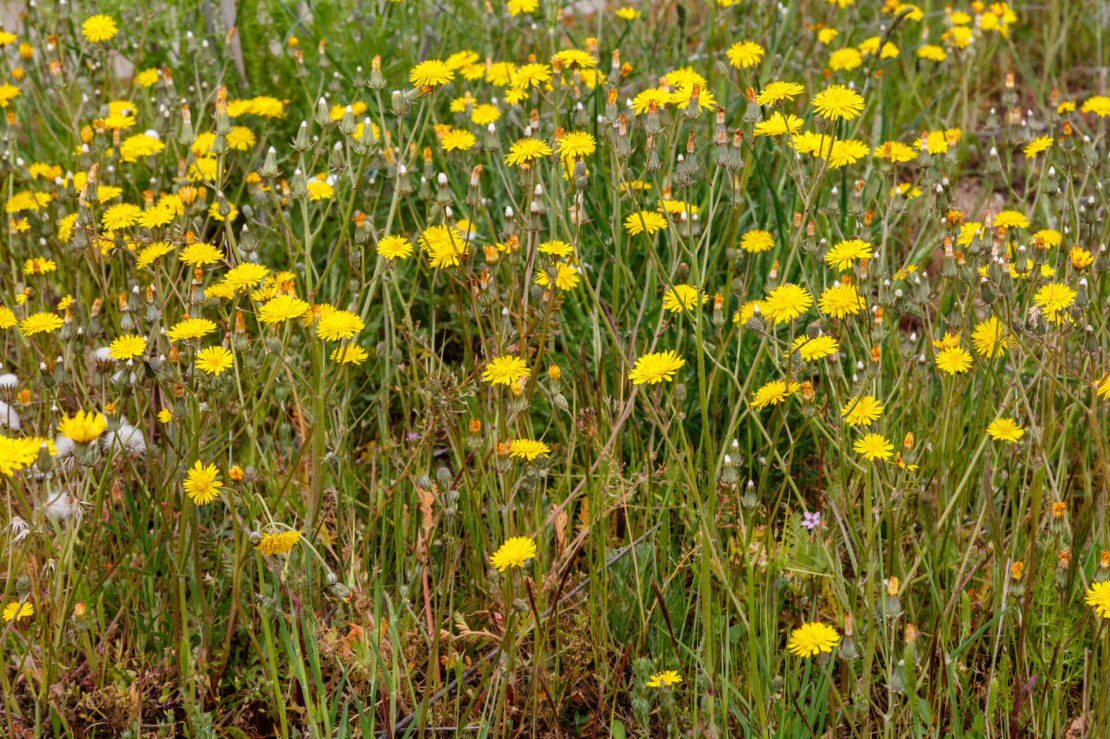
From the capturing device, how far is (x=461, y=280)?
1907 millimetres

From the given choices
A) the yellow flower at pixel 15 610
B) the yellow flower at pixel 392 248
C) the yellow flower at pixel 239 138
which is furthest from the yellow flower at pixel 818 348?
the yellow flower at pixel 239 138

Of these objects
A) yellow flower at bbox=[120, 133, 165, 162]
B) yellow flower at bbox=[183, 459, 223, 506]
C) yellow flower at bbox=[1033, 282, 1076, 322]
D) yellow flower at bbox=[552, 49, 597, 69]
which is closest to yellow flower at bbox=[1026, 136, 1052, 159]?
yellow flower at bbox=[1033, 282, 1076, 322]

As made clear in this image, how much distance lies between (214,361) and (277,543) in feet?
1.19

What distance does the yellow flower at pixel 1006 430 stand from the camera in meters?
1.80

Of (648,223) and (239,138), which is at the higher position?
(239,138)

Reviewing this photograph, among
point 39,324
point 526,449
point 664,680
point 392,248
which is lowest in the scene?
point 664,680

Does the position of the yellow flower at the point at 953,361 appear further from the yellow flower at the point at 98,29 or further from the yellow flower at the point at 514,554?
the yellow flower at the point at 98,29

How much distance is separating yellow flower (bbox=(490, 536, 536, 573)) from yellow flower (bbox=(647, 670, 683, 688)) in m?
0.28

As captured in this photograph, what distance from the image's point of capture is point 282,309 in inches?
69.4

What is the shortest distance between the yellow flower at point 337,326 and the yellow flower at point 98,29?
148cm

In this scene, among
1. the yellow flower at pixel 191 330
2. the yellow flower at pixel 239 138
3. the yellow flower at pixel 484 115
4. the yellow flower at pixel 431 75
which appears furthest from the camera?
the yellow flower at pixel 239 138

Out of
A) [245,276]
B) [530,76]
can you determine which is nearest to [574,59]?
[530,76]

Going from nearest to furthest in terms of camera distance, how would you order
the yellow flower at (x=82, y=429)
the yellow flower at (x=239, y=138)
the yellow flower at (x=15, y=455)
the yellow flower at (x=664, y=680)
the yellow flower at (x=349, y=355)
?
the yellow flower at (x=15, y=455) < the yellow flower at (x=82, y=429) < the yellow flower at (x=664, y=680) < the yellow flower at (x=349, y=355) < the yellow flower at (x=239, y=138)

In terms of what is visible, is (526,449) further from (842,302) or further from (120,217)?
(120,217)
